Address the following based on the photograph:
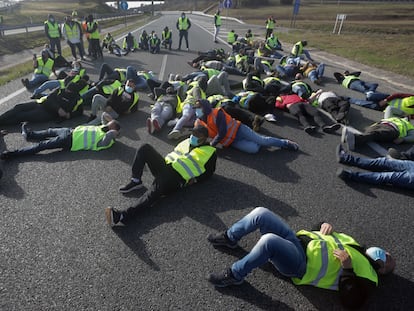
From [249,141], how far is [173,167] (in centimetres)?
203

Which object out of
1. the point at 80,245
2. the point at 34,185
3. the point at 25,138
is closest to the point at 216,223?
the point at 80,245

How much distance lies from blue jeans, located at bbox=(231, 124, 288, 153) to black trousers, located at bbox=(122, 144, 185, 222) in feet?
5.81

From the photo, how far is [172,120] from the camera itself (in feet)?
20.9

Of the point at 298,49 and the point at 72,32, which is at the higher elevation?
the point at 72,32

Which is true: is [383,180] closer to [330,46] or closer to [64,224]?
[64,224]

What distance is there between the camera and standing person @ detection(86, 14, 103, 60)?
12.5 meters

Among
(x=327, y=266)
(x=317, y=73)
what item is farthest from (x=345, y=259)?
(x=317, y=73)

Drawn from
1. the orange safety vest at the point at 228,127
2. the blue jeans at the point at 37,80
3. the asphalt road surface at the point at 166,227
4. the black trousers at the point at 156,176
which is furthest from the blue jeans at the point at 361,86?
the blue jeans at the point at 37,80

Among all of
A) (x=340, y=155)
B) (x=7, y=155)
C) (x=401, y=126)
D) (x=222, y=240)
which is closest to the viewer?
(x=222, y=240)

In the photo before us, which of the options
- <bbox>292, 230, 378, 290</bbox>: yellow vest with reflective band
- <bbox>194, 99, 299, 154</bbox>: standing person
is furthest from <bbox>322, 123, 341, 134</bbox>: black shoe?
<bbox>292, 230, 378, 290</bbox>: yellow vest with reflective band

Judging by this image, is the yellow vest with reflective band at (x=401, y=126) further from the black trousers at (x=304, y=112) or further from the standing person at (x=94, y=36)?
the standing person at (x=94, y=36)

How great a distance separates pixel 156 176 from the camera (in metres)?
Result: 3.77

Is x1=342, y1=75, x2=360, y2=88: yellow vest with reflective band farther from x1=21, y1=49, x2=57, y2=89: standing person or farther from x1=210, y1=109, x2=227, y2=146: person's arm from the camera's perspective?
x1=21, y1=49, x2=57, y2=89: standing person

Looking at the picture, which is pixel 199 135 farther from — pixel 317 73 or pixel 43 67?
pixel 317 73
